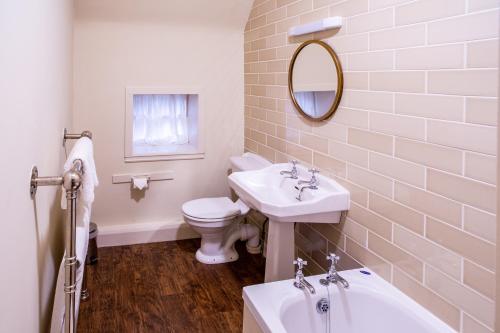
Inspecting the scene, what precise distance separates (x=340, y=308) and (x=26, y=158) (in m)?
1.51

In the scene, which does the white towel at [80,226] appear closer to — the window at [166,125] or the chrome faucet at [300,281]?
the chrome faucet at [300,281]

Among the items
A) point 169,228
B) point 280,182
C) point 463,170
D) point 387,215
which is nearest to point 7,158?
point 463,170

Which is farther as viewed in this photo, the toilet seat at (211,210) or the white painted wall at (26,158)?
the toilet seat at (211,210)

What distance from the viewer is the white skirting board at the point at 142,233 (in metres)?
3.82

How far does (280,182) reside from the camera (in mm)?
2824

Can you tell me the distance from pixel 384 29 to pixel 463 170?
797 millimetres

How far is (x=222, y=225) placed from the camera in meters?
3.36

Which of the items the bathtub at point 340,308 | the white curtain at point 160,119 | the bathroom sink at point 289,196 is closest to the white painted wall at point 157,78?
the white curtain at point 160,119

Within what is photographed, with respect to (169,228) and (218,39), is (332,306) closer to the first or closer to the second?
(169,228)

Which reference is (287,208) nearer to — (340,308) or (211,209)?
(340,308)

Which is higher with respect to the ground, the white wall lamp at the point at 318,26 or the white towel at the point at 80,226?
the white wall lamp at the point at 318,26

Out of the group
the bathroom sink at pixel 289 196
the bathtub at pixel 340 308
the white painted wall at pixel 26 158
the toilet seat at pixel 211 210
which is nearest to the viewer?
the white painted wall at pixel 26 158

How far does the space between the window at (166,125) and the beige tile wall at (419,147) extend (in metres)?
1.61

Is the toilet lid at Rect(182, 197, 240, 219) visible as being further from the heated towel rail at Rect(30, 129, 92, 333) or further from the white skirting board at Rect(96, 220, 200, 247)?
the heated towel rail at Rect(30, 129, 92, 333)
